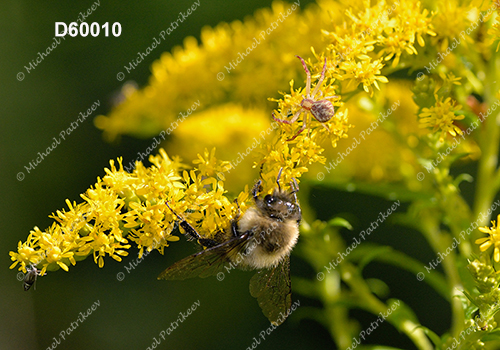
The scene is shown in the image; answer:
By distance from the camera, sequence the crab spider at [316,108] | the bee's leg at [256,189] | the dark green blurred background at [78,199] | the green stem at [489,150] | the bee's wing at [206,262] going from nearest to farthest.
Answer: the bee's wing at [206,262] → the crab spider at [316,108] → the bee's leg at [256,189] → the green stem at [489,150] → the dark green blurred background at [78,199]

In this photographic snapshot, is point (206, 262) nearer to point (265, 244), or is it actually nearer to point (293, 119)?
point (265, 244)

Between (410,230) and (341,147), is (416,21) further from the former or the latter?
(410,230)

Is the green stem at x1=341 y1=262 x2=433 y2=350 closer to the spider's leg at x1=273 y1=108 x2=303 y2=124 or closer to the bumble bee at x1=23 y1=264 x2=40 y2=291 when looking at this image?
the spider's leg at x1=273 y1=108 x2=303 y2=124

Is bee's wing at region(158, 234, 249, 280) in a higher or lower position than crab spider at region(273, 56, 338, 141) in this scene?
lower

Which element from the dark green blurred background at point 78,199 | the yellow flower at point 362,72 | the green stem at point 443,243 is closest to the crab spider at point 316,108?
the yellow flower at point 362,72

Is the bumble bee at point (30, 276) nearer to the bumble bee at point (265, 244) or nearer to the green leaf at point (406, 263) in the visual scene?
the bumble bee at point (265, 244)

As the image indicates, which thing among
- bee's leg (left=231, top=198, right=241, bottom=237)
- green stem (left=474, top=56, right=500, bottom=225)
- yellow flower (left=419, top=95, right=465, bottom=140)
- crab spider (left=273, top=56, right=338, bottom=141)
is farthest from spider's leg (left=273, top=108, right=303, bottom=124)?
green stem (left=474, top=56, right=500, bottom=225)

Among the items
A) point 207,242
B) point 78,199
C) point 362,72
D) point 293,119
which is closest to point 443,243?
point 362,72

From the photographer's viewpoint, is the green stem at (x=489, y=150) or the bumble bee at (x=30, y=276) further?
the green stem at (x=489, y=150)
